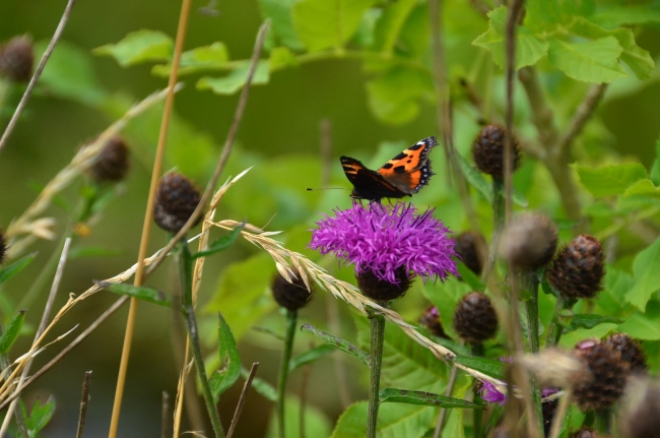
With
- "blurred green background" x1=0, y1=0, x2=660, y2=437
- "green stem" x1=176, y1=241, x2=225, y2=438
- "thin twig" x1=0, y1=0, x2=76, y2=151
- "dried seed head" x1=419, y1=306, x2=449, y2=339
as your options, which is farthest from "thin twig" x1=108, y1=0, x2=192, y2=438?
"blurred green background" x1=0, y1=0, x2=660, y2=437

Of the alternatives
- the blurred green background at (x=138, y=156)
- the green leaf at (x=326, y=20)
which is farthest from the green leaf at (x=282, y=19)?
the blurred green background at (x=138, y=156)

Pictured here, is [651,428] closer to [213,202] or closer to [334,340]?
[334,340]

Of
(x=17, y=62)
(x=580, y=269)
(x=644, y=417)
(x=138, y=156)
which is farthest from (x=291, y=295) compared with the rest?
(x=138, y=156)

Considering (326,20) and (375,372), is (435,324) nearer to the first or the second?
(375,372)

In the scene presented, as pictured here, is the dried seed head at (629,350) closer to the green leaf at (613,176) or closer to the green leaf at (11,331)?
the green leaf at (613,176)

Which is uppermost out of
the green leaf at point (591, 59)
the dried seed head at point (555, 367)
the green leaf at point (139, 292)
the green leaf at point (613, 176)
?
the green leaf at point (591, 59)

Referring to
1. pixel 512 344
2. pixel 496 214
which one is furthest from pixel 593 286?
pixel 512 344
